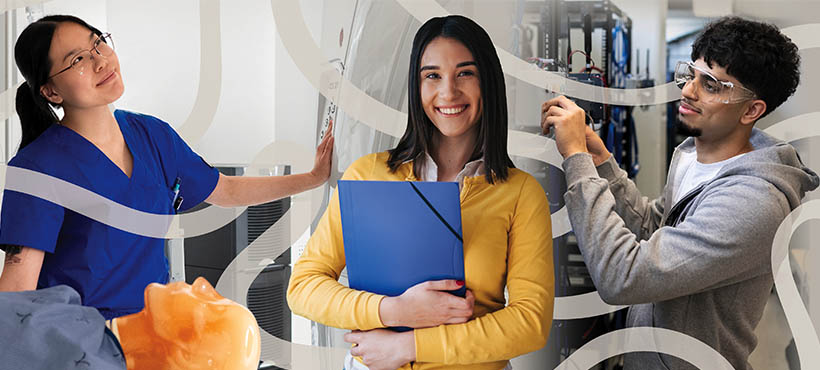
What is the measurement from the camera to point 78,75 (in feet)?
4.37

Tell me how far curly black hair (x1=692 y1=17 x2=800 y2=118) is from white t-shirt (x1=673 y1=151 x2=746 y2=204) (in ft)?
0.52

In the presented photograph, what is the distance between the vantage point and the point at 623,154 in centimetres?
484

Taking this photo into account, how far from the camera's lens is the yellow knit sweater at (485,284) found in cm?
126

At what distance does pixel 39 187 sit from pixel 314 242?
536mm

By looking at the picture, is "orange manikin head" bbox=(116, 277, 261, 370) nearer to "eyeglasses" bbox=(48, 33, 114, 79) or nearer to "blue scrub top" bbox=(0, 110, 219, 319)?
"blue scrub top" bbox=(0, 110, 219, 319)

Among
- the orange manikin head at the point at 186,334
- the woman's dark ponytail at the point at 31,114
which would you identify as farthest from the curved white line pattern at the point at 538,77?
the orange manikin head at the point at 186,334

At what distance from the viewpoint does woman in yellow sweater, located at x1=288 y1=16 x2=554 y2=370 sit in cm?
127

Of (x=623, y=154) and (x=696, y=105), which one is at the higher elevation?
(x=696, y=105)

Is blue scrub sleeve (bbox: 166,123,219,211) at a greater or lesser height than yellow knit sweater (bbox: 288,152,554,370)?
greater

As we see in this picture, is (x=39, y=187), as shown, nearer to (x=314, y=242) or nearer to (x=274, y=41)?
(x=314, y=242)

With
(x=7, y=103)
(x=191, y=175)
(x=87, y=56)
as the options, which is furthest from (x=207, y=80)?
(x=7, y=103)

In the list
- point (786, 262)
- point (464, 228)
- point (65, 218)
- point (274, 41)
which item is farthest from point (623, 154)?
point (65, 218)

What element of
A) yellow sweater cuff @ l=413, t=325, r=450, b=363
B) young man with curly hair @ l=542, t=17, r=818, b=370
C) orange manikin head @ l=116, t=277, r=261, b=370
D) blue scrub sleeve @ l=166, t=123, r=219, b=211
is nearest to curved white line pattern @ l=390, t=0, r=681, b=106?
young man with curly hair @ l=542, t=17, r=818, b=370

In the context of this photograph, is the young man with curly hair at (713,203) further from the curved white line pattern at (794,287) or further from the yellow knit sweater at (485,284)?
the yellow knit sweater at (485,284)
